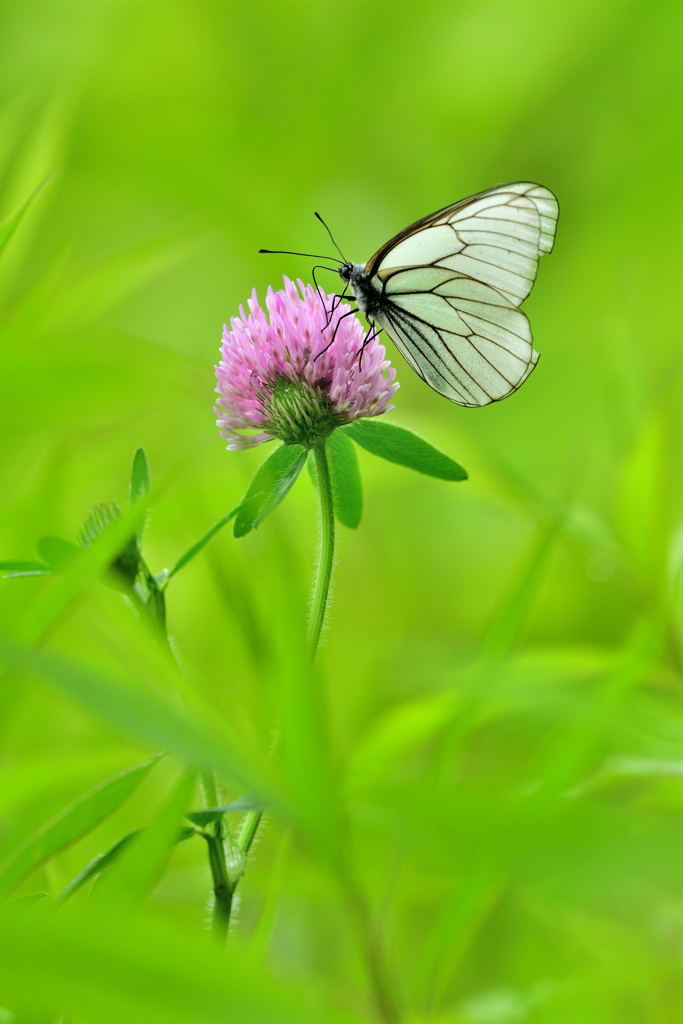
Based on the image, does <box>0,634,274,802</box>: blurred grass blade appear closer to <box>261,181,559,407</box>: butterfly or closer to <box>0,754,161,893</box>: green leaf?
<box>0,754,161,893</box>: green leaf

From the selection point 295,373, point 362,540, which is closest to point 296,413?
point 295,373

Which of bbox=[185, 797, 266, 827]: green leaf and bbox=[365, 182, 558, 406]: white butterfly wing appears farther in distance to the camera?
bbox=[365, 182, 558, 406]: white butterfly wing

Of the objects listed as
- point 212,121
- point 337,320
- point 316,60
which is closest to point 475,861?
point 337,320

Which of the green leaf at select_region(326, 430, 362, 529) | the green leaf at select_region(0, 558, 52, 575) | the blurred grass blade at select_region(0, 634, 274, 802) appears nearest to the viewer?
the blurred grass blade at select_region(0, 634, 274, 802)

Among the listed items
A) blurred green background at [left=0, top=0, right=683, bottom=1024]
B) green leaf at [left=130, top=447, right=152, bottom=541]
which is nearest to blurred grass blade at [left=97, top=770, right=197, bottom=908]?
blurred green background at [left=0, top=0, right=683, bottom=1024]

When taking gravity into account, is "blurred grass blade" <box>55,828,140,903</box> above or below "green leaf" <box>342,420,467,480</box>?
below

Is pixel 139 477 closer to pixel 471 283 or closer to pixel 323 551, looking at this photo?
pixel 323 551
